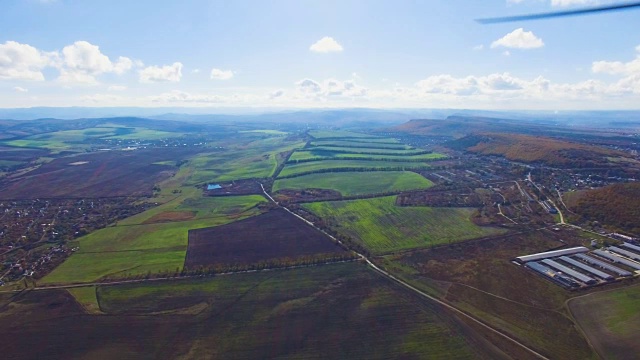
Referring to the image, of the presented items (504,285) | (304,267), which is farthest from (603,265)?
(304,267)

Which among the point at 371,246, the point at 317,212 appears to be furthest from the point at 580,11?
the point at 317,212

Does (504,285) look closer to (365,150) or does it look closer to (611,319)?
(611,319)

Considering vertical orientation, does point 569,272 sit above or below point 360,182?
below

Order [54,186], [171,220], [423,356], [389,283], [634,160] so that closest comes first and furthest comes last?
1. [423,356]
2. [389,283]
3. [171,220]
4. [54,186]
5. [634,160]

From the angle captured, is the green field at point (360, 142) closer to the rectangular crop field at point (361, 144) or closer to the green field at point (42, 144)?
the rectangular crop field at point (361, 144)

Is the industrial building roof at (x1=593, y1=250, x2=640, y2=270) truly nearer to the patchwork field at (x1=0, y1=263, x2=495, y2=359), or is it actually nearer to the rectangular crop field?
the patchwork field at (x1=0, y1=263, x2=495, y2=359)

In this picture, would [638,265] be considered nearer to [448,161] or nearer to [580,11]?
[580,11]
